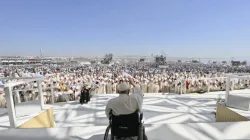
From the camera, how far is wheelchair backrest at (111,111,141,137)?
196cm

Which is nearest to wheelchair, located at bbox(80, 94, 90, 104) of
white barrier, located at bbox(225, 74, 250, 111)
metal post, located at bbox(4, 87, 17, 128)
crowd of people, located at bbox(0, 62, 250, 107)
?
crowd of people, located at bbox(0, 62, 250, 107)

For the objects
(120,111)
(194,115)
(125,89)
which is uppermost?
(125,89)

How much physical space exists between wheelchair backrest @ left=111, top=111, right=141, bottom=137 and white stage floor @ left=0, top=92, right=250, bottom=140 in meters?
0.58

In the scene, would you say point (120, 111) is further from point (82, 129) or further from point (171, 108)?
point (171, 108)

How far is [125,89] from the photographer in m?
2.04

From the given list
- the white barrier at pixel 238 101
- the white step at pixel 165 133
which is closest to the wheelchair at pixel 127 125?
the white step at pixel 165 133

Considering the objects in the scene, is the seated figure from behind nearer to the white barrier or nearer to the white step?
the white step

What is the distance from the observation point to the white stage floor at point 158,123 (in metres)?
2.47

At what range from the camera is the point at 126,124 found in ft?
6.45

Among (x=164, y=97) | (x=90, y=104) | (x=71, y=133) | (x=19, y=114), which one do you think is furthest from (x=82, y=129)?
(x=164, y=97)

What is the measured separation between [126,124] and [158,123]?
1576 millimetres

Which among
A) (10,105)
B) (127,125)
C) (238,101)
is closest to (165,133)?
(127,125)

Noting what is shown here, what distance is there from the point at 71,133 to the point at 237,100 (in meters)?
3.24

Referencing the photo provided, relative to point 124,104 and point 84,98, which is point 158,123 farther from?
point 84,98
